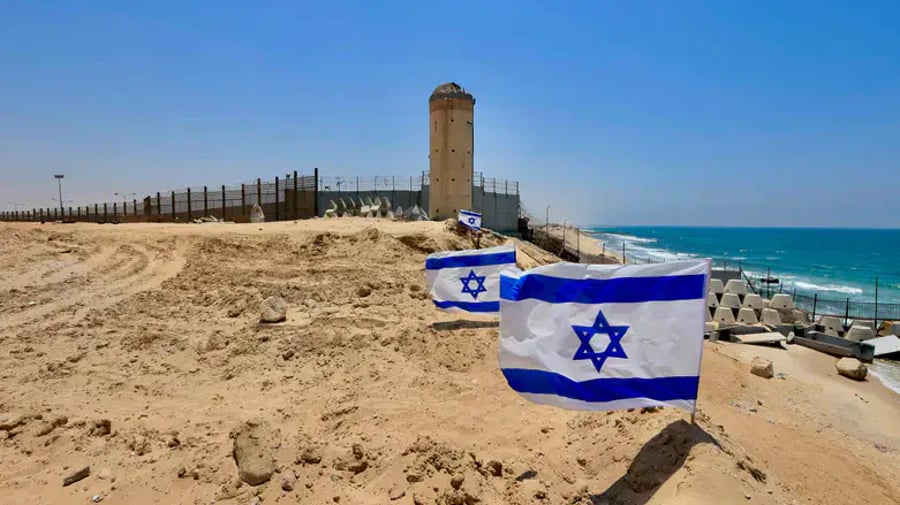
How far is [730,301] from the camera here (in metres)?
26.2

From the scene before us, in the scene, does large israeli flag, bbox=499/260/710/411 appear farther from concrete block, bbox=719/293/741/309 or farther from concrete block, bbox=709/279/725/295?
concrete block, bbox=709/279/725/295

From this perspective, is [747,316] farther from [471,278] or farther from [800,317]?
[471,278]

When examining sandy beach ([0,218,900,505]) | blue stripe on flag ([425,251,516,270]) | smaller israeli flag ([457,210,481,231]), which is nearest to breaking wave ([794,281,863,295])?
sandy beach ([0,218,900,505])

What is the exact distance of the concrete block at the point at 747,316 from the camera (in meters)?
23.7

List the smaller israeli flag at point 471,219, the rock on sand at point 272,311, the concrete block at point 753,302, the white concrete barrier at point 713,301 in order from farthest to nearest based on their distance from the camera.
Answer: the white concrete barrier at point 713,301 < the concrete block at point 753,302 < the smaller israeli flag at point 471,219 < the rock on sand at point 272,311

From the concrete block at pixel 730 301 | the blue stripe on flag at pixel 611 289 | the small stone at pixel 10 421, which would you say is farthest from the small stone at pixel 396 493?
the concrete block at pixel 730 301

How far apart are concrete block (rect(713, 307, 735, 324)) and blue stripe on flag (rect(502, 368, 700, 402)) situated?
21.9 m

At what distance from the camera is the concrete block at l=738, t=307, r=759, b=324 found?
77.7ft

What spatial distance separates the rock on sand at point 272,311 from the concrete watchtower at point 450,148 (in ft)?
64.5

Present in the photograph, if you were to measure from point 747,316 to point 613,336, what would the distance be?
74.7 ft

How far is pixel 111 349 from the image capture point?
345 inches

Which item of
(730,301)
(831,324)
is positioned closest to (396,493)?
(730,301)

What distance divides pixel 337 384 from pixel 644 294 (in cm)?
497

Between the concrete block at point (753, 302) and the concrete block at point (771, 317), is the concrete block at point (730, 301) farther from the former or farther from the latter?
the concrete block at point (771, 317)
